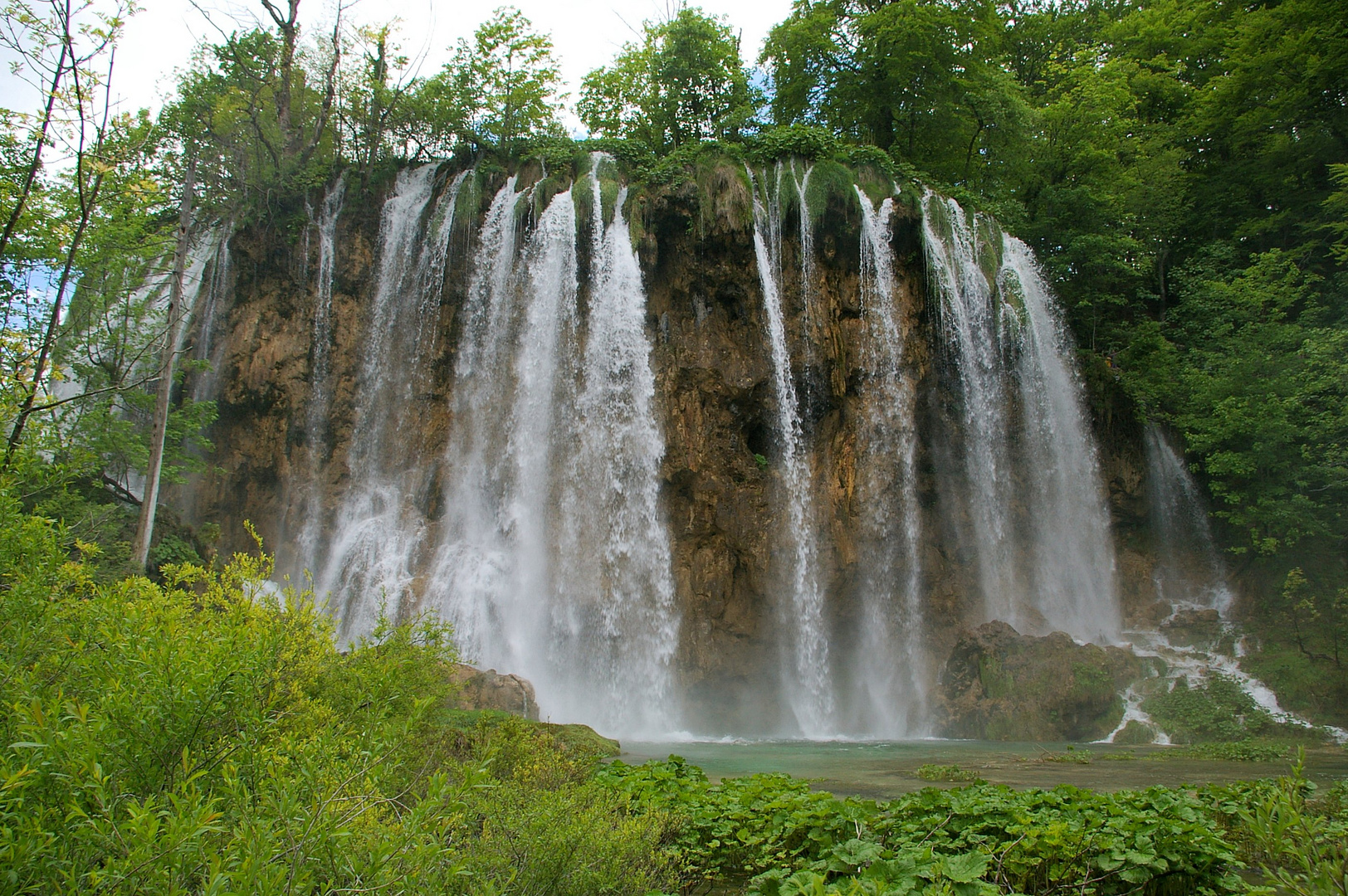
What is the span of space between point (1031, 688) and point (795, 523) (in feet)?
19.4

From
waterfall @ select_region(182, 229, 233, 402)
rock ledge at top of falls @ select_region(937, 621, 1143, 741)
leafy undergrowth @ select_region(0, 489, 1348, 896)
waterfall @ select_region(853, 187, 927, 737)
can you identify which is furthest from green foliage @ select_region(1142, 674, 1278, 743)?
waterfall @ select_region(182, 229, 233, 402)

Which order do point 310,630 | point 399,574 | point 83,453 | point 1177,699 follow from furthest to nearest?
1. point 399,574
2. point 1177,699
3. point 83,453
4. point 310,630

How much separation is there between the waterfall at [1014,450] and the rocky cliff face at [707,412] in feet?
1.52

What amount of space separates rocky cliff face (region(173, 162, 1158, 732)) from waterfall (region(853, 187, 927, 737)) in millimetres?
135

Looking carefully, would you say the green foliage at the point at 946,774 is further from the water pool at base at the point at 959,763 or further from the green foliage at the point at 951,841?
the green foliage at the point at 951,841

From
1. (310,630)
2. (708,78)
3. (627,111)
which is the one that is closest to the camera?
(310,630)

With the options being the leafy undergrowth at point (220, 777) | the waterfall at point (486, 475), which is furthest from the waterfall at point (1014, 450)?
the leafy undergrowth at point (220, 777)

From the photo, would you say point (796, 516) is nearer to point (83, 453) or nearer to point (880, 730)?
point (880, 730)

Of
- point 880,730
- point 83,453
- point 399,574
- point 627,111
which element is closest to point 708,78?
point 627,111

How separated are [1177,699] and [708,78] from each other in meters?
22.5

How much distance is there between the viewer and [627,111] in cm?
2839

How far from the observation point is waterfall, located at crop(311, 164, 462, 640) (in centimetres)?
1798

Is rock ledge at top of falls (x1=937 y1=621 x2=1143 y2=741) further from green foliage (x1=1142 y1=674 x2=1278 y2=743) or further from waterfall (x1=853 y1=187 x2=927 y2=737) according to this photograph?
waterfall (x1=853 y1=187 x2=927 y2=737)

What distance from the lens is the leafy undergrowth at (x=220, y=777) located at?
203cm
